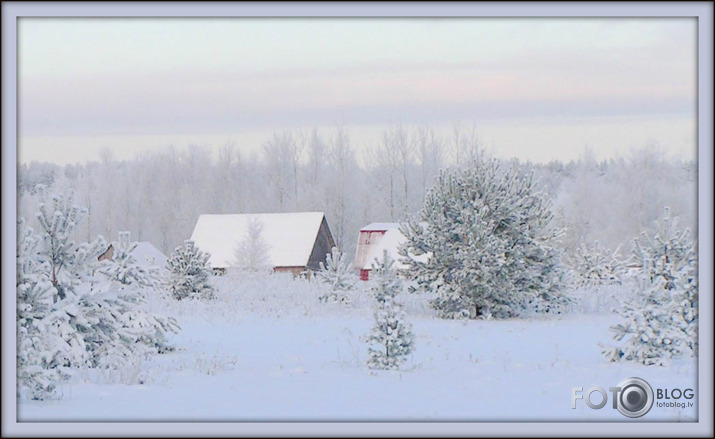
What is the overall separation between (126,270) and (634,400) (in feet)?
24.7

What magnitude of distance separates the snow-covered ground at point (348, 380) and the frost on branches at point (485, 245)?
3065 mm

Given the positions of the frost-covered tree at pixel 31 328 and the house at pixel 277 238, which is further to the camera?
the house at pixel 277 238

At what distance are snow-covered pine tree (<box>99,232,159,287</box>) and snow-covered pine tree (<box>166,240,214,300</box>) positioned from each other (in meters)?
12.6

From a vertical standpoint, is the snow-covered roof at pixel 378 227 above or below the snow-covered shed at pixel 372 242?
above

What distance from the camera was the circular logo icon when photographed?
9164mm

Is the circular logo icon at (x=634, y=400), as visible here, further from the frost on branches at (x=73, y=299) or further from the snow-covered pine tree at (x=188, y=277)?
the snow-covered pine tree at (x=188, y=277)

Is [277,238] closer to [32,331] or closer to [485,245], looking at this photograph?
[485,245]

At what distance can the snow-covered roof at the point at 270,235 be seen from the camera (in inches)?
1754

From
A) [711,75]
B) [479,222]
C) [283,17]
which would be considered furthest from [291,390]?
[479,222]

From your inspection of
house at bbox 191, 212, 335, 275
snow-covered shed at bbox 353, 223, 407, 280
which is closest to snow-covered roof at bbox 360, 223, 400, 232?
snow-covered shed at bbox 353, 223, 407, 280

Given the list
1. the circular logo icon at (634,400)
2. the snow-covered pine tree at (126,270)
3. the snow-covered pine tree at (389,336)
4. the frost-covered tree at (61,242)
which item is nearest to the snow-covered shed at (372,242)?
the snow-covered pine tree at (126,270)

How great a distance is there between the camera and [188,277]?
25.7 metres

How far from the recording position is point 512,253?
21516mm

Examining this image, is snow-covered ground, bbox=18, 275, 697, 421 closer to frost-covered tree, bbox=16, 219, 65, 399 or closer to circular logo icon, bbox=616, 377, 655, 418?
circular logo icon, bbox=616, 377, 655, 418
